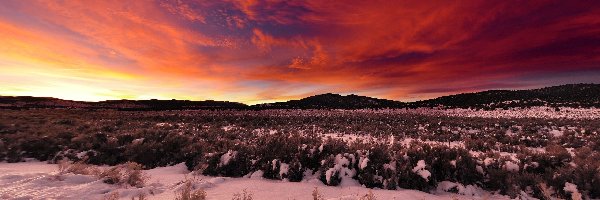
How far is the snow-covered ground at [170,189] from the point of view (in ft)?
23.2

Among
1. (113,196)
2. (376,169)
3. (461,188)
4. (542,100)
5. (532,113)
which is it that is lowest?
(461,188)

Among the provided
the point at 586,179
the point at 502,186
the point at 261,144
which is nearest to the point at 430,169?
the point at 502,186

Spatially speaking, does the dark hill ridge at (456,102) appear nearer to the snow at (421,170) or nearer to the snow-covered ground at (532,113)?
the snow-covered ground at (532,113)

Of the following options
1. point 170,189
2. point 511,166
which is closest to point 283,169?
point 170,189

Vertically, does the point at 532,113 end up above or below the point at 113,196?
above

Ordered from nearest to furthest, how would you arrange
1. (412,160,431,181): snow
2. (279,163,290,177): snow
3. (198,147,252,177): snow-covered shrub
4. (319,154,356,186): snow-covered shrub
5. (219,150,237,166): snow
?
(412,160,431,181): snow, (319,154,356,186): snow-covered shrub, (279,163,290,177): snow, (198,147,252,177): snow-covered shrub, (219,150,237,166): snow

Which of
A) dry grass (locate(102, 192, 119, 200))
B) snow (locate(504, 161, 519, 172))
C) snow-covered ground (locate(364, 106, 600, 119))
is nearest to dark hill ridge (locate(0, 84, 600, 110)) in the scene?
snow-covered ground (locate(364, 106, 600, 119))

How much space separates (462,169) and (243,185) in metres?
5.08

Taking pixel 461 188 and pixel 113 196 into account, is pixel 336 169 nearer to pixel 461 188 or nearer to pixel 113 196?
pixel 461 188

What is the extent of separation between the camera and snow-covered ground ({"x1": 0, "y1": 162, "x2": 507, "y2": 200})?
23.2 feet

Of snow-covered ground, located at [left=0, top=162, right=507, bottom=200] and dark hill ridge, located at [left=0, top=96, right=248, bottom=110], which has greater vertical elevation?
dark hill ridge, located at [left=0, top=96, right=248, bottom=110]

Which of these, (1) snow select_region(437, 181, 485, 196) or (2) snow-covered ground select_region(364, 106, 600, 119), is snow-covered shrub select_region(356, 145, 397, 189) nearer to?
(1) snow select_region(437, 181, 485, 196)

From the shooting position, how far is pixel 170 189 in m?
7.97

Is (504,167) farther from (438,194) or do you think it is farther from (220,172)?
(220,172)
